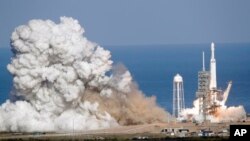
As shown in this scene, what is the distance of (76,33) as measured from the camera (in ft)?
260

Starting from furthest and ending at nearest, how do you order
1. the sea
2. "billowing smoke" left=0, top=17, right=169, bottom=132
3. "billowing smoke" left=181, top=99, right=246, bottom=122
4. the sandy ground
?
the sea, "billowing smoke" left=181, top=99, right=246, bottom=122, "billowing smoke" left=0, top=17, right=169, bottom=132, the sandy ground

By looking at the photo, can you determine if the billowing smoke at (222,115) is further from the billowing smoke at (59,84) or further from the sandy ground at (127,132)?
the billowing smoke at (59,84)

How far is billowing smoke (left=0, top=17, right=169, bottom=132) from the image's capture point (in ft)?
256

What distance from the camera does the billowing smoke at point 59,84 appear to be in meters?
78.0

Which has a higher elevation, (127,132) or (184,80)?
(184,80)

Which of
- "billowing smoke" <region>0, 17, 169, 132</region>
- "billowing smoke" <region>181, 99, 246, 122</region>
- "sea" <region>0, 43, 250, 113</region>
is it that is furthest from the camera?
"sea" <region>0, 43, 250, 113</region>

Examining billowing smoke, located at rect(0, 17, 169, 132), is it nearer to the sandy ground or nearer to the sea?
the sandy ground

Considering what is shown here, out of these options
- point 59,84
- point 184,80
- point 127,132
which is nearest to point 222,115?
point 127,132

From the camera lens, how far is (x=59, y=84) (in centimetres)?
7825

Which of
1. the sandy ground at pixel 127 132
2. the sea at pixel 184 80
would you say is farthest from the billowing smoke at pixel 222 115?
the sea at pixel 184 80

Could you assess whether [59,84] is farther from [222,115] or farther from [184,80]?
[184,80]

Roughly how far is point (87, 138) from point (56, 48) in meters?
7.13

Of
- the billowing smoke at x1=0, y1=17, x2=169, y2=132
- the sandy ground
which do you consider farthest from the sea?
the sandy ground

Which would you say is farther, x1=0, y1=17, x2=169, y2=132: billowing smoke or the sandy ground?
x1=0, y1=17, x2=169, y2=132: billowing smoke
